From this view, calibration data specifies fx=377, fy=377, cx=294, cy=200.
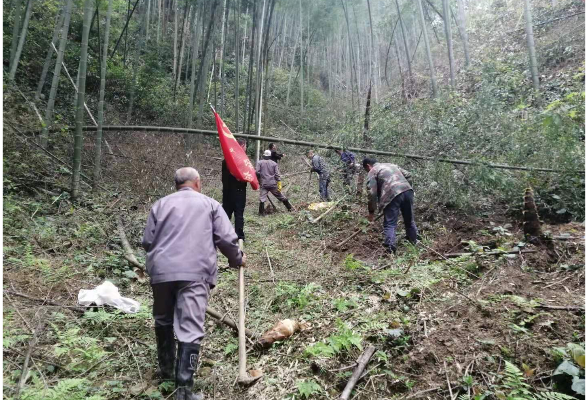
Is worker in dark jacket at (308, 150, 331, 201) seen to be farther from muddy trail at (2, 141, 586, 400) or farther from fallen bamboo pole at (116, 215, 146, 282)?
fallen bamboo pole at (116, 215, 146, 282)

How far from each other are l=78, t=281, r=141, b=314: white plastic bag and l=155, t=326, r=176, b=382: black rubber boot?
0.90 m

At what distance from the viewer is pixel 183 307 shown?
227 cm

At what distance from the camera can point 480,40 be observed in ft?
56.6

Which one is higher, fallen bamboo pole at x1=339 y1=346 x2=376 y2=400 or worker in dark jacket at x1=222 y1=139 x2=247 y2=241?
worker in dark jacket at x1=222 y1=139 x2=247 y2=241

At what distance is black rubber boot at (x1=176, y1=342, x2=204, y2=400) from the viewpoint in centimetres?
217

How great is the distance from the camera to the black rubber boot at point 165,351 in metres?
2.45

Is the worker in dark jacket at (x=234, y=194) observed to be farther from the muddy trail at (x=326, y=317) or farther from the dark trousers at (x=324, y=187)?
the dark trousers at (x=324, y=187)

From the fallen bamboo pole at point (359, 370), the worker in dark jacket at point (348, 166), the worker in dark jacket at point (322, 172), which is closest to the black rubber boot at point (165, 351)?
the fallen bamboo pole at point (359, 370)

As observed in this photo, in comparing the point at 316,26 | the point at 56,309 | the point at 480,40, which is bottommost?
the point at 56,309

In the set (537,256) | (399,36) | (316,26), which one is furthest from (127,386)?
(399,36)

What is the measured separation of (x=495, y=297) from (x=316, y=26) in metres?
21.8

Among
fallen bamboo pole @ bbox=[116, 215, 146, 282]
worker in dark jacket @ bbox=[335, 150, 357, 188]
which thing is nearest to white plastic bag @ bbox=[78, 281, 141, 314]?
fallen bamboo pole @ bbox=[116, 215, 146, 282]

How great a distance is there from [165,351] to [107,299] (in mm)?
1113

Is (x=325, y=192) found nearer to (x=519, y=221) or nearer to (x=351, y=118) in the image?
(x=351, y=118)
